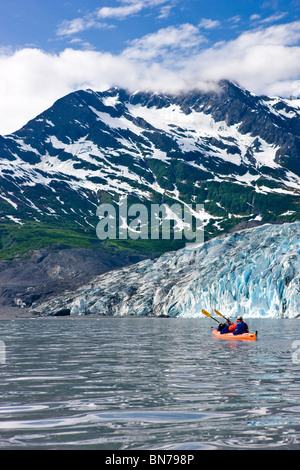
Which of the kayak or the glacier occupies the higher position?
the glacier

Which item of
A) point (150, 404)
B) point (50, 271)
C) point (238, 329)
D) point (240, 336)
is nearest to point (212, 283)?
Result: point (238, 329)

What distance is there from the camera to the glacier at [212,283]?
8406 cm

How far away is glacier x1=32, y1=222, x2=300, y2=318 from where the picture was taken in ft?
276

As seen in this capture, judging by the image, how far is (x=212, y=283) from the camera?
306ft

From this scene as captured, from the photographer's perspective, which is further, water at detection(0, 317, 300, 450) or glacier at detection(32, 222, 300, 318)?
glacier at detection(32, 222, 300, 318)

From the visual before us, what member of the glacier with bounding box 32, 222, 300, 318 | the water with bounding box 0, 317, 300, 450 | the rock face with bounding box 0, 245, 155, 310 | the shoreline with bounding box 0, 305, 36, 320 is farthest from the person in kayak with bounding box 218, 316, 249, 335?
the rock face with bounding box 0, 245, 155, 310

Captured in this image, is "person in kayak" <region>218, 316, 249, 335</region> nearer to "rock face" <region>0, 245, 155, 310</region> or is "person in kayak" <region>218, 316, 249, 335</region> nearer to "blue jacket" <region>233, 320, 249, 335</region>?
"blue jacket" <region>233, 320, 249, 335</region>

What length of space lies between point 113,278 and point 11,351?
305 feet

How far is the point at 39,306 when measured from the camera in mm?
122688

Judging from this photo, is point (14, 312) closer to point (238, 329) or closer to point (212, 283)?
point (212, 283)

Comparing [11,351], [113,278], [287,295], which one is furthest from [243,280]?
[11,351]
